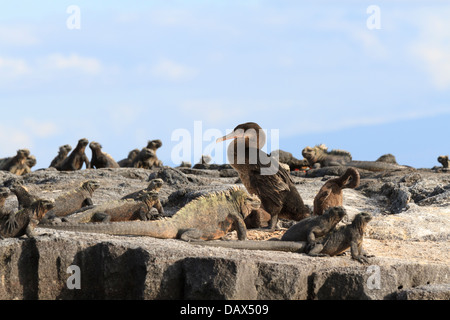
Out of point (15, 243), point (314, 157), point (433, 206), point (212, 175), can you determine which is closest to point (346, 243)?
point (15, 243)

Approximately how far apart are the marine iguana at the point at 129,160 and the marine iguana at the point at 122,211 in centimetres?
1328

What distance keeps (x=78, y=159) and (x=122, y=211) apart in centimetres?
1186

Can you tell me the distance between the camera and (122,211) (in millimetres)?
9305

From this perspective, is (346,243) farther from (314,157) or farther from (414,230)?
(314,157)

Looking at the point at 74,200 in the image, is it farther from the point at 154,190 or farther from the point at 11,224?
the point at 11,224

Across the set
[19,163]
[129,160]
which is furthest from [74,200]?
[129,160]

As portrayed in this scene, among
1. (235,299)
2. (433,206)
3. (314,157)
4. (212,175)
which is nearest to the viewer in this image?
(235,299)

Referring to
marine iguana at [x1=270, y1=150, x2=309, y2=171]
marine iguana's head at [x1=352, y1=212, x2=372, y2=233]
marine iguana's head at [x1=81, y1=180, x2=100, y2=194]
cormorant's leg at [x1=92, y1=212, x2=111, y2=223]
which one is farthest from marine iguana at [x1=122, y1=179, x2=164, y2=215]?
marine iguana at [x1=270, y1=150, x2=309, y2=171]

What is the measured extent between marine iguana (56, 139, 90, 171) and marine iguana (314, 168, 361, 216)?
11779 millimetres

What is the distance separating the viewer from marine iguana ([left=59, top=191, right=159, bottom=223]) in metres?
9.02

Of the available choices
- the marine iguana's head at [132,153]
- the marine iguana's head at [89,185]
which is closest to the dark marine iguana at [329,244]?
the marine iguana's head at [89,185]

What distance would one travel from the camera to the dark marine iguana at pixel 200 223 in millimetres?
7766

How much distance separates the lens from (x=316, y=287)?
22.1 feet
